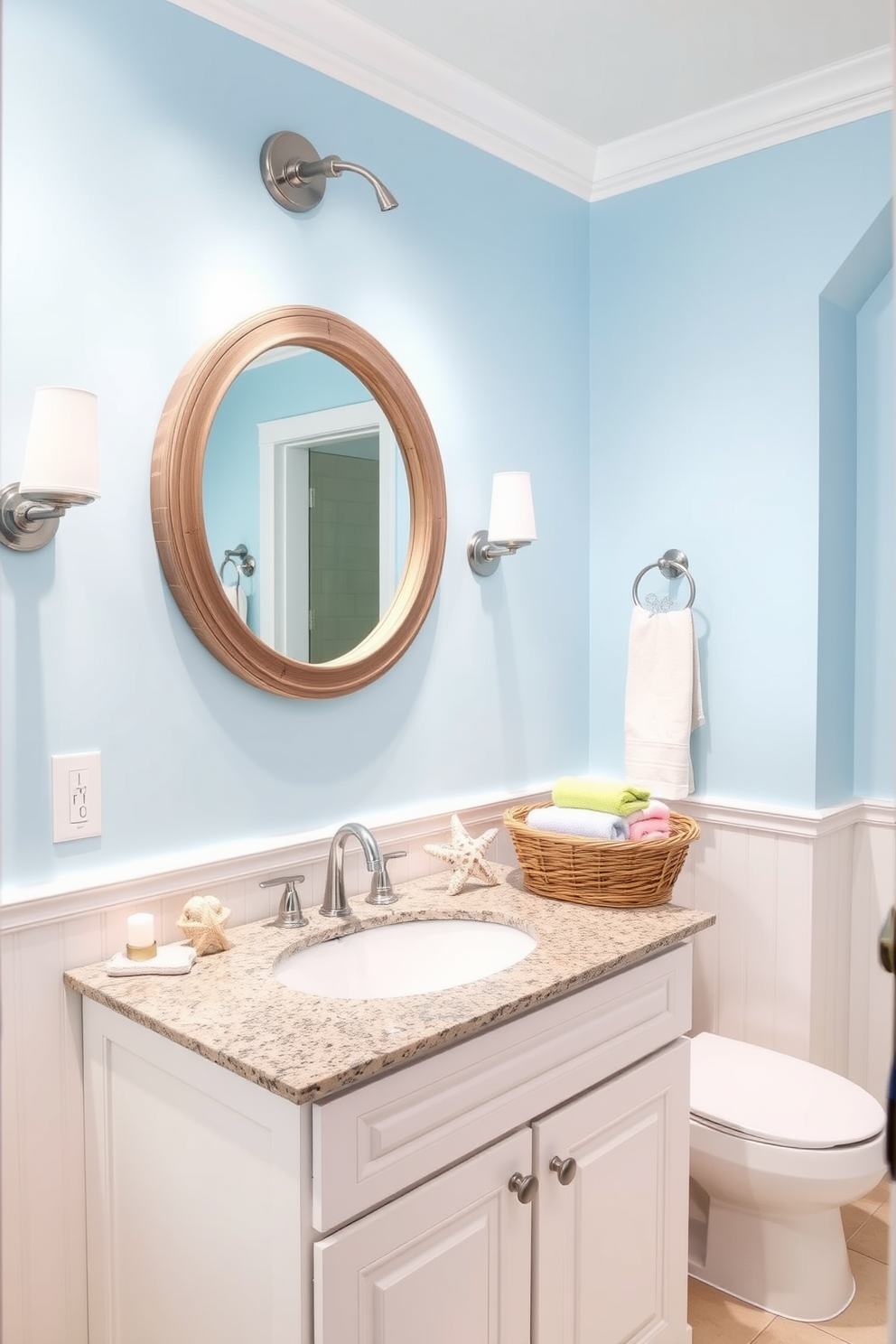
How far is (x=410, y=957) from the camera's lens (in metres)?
1.83

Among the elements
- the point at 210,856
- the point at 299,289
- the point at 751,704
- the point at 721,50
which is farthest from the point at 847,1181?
the point at 721,50

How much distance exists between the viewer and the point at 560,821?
199 centimetres

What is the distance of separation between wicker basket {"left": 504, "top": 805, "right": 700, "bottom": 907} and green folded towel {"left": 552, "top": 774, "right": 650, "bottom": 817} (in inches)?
3.1

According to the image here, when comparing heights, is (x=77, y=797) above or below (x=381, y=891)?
above

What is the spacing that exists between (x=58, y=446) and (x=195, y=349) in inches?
16.8

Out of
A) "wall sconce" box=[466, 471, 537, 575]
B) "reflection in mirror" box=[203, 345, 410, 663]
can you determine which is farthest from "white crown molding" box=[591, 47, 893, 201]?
"reflection in mirror" box=[203, 345, 410, 663]

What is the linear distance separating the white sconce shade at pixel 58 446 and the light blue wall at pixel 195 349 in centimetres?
12

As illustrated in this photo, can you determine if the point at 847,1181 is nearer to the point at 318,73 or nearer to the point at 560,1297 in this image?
the point at 560,1297

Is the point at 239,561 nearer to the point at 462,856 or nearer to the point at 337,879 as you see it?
the point at 337,879

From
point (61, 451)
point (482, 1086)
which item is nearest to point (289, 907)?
point (482, 1086)

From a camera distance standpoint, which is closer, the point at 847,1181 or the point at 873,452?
the point at 847,1181

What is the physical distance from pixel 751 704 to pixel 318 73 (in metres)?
1.59

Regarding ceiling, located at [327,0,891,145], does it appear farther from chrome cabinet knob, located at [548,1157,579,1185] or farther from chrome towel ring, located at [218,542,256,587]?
chrome cabinet knob, located at [548,1157,579,1185]

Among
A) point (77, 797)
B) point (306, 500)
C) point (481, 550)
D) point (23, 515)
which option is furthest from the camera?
point (481, 550)
